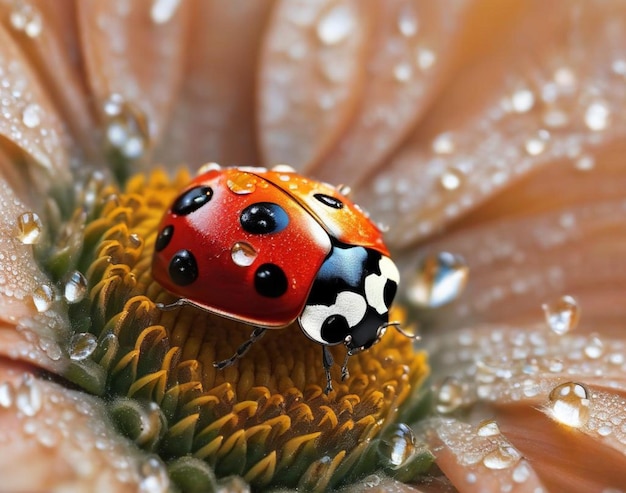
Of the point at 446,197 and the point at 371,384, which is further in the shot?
the point at 446,197

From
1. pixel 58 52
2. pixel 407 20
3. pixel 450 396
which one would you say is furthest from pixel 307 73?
pixel 450 396

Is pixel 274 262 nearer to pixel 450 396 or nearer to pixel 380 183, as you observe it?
pixel 450 396

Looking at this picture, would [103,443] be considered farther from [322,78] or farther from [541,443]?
[322,78]

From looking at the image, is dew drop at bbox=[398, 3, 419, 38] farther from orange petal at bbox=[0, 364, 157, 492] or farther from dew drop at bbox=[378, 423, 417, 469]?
orange petal at bbox=[0, 364, 157, 492]

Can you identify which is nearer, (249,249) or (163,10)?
(249,249)

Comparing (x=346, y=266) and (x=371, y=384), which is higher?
(x=346, y=266)

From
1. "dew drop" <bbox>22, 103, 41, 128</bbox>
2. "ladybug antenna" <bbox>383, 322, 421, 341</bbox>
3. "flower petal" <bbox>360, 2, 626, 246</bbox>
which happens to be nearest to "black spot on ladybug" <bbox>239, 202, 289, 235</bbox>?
"ladybug antenna" <bbox>383, 322, 421, 341</bbox>

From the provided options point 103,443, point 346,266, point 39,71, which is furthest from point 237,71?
point 103,443

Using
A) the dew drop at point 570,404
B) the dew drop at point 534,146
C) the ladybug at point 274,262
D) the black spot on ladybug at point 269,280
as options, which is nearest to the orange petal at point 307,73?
the dew drop at point 534,146
